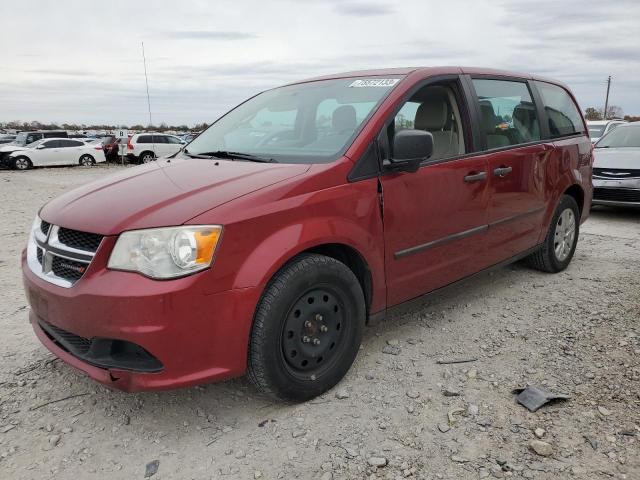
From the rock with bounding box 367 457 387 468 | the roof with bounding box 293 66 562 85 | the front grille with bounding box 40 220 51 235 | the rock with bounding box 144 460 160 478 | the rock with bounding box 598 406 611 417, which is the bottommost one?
the rock with bounding box 598 406 611 417

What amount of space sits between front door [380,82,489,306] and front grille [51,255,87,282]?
5.16 ft

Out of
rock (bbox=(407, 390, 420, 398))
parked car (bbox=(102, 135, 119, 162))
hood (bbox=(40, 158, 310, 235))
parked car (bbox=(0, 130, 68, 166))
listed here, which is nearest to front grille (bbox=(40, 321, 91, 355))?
hood (bbox=(40, 158, 310, 235))

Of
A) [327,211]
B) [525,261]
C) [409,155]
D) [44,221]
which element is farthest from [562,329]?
[44,221]

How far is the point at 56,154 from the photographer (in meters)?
22.9

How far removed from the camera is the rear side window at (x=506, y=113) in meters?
3.78

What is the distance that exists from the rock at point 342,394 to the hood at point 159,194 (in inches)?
46.6

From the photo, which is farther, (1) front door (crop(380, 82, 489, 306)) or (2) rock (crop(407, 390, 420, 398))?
(1) front door (crop(380, 82, 489, 306))

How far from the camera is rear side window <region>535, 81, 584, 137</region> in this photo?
15.1ft

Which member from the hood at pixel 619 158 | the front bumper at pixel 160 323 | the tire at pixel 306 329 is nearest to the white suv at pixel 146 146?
the hood at pixel 619 158

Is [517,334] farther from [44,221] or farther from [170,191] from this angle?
[44,221]

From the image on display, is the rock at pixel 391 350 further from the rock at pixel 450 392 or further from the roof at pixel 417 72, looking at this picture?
the roof at pixel 417 72

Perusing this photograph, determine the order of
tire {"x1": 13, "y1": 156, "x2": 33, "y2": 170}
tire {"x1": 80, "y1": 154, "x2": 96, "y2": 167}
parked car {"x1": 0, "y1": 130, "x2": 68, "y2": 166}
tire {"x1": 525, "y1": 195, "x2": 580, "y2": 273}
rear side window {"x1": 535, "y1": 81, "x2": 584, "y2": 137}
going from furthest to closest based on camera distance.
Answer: tire {"x1": 80, "y1": 154, "x2": 96, "y2": 167}, parked car {"x1": 0, "y1": 130, "x2": 68, "y2": 166}, tire {"x1": 13, "y1": 156, "x2": 33, "y2": 170}, tire {"x1": 525, "y1": 195, "x2": 580, "y2": 273}, rear side window {"x1": 535, "y1": 81, "x2": 584, "y2": 137}

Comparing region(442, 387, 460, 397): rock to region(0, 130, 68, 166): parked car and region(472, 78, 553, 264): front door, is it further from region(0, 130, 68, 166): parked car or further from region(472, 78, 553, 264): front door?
region(0, 130, 68, 166): parked car

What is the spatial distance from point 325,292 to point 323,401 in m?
0.58
